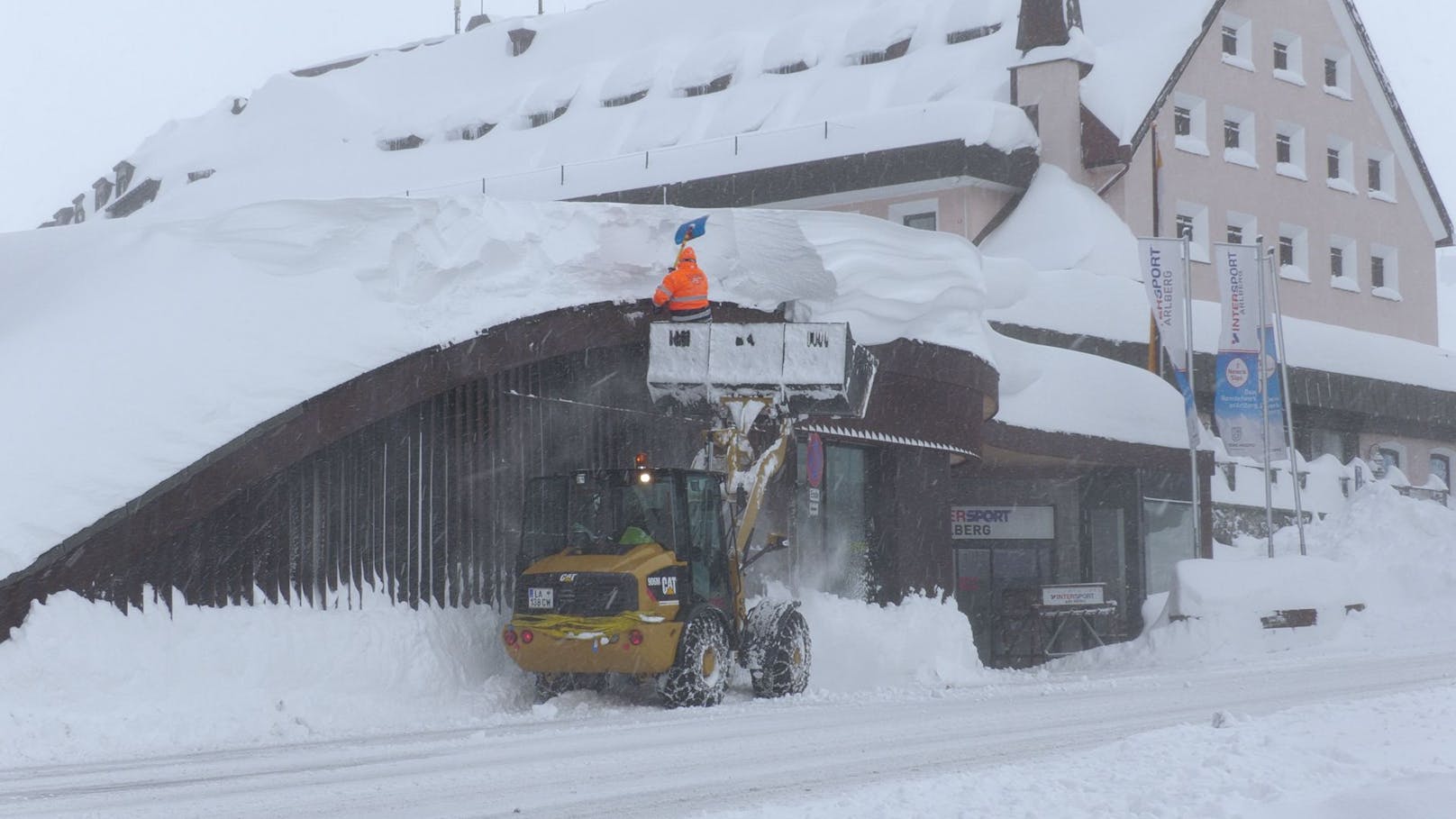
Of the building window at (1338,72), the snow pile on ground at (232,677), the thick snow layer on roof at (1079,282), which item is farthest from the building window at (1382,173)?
the snow pile on ground at (232,677)

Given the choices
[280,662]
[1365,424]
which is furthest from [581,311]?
[1365,424]

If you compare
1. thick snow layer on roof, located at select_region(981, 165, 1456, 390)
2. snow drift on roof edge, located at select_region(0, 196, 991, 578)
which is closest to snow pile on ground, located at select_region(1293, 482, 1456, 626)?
thick snow layer on roof, located at select_region(981, 165, 1456, 390)

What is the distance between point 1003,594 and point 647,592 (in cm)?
1624

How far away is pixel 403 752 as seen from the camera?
11.1 metres

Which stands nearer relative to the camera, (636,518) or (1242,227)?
(636,518)

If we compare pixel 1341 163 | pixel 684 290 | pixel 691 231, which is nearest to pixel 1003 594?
pixel 691 231

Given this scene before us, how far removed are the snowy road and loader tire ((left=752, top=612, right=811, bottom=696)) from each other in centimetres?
33

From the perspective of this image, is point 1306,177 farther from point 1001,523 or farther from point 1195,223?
point 1001,523

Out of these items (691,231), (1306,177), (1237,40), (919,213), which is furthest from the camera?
(1306,177)

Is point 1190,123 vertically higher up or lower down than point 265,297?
higher up

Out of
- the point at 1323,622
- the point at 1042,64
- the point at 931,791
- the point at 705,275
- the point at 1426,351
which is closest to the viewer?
the point at 931,791

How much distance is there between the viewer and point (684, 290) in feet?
56.1

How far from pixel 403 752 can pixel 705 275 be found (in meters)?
8.49

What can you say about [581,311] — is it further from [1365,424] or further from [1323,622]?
[1365,424]
